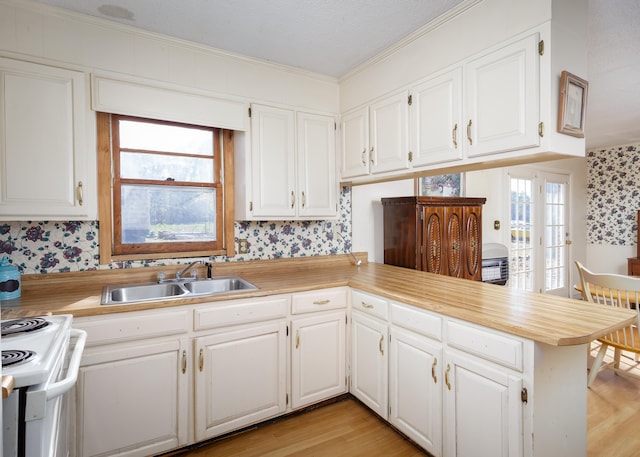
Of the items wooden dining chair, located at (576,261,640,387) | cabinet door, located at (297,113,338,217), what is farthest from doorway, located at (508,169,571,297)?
cabinet door, located at (297,113,338,217)

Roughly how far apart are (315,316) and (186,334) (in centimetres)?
79

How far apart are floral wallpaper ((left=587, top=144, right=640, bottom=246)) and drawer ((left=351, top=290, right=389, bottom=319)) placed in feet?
17.9

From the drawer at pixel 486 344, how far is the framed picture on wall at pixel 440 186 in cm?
205

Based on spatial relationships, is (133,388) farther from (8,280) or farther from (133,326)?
(8,280)

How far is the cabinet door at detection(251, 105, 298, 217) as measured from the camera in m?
2.52

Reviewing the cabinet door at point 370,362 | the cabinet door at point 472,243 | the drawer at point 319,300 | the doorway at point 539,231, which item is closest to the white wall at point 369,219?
the cabinet door at point 472,243

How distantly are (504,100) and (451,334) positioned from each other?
1188 millimetres

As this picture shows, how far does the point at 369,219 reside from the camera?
3.24 m

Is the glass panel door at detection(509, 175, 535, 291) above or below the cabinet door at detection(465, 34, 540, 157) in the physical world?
below

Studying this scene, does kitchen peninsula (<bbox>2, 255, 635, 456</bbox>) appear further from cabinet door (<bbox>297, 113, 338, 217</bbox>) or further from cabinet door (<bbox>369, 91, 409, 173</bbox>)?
cabinet door (<bbox>369, 91, 409, 173</bbox>)

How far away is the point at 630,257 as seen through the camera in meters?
5.34

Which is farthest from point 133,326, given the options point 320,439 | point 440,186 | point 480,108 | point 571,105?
point 440,186

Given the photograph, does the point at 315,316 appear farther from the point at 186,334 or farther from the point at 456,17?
the point at 456,17

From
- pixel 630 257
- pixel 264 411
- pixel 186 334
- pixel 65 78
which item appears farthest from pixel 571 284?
pixel 65 78
